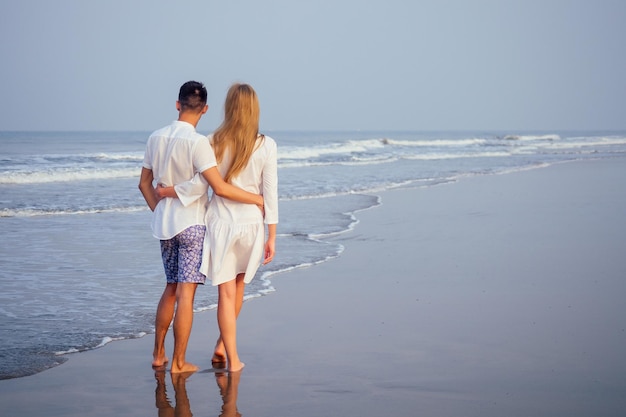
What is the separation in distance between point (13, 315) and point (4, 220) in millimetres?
6178

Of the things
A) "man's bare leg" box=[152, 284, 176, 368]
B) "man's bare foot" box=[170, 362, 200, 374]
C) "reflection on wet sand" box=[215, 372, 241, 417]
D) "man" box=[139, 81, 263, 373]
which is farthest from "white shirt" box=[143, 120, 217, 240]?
"reflection on wet sand" box=[215, 372, 241, 417]

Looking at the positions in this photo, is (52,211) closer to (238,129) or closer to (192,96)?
(192,96)

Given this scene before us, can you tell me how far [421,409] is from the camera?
12.0 ft

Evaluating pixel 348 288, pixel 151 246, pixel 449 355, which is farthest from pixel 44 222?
pixel 449 355

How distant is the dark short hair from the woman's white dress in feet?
1.01

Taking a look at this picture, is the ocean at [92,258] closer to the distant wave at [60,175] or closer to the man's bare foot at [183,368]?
the man's bare foot at [183,368]

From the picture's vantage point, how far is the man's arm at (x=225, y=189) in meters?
4.11

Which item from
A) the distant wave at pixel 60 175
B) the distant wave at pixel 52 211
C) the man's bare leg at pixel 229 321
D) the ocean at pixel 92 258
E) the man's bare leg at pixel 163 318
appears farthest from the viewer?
the distant wave at pixel 60 175

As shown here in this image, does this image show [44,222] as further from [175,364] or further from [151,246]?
[175,364]

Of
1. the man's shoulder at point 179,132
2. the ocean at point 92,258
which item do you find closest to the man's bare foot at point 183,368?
the ocean at point 92,258

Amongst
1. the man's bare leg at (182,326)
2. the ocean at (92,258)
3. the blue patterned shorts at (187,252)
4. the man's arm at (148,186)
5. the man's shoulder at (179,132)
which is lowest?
the ocean at (92,258)

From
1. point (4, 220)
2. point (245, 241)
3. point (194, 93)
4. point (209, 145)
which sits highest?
point (194, 93)

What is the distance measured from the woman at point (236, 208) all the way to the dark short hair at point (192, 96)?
15 cm

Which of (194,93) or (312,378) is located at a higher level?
(194,93)
